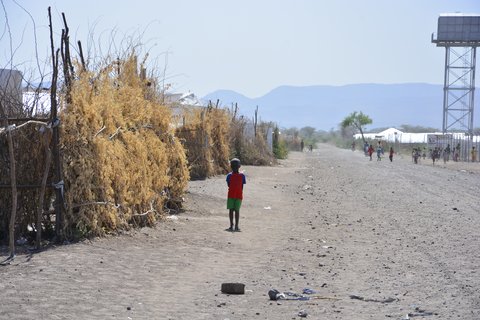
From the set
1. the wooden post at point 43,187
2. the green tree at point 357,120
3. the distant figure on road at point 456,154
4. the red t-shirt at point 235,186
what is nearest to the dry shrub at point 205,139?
the red t-shirt at point 235,186

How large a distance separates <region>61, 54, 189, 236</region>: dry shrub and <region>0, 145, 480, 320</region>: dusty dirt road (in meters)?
0.48

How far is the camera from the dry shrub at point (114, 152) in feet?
39.5

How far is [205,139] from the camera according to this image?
28.7 meters

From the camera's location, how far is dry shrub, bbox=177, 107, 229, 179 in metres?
27.6

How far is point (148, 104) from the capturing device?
16031mm

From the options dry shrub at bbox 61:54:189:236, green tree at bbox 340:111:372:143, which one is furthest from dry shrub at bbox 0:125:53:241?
green tree at bbox 340:111:372:143

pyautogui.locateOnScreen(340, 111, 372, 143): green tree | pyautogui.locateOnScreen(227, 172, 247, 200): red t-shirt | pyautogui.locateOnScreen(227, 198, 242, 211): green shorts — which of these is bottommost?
pyautogui.locateOnScreen(227, 198, 242, 211): green shorts

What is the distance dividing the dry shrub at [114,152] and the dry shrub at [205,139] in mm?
9513

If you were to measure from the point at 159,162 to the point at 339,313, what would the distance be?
8186mm

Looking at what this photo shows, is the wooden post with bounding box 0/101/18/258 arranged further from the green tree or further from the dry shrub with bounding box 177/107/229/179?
the green tree

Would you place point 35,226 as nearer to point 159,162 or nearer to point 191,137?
point 159,162

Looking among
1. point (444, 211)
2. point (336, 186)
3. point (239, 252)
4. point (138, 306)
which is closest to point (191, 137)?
point (336, 186)

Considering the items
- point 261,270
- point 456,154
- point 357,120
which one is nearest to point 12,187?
point 261,270

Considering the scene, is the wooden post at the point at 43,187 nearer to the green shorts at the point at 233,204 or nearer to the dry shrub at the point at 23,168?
the dry shrub at the point at 23,168
